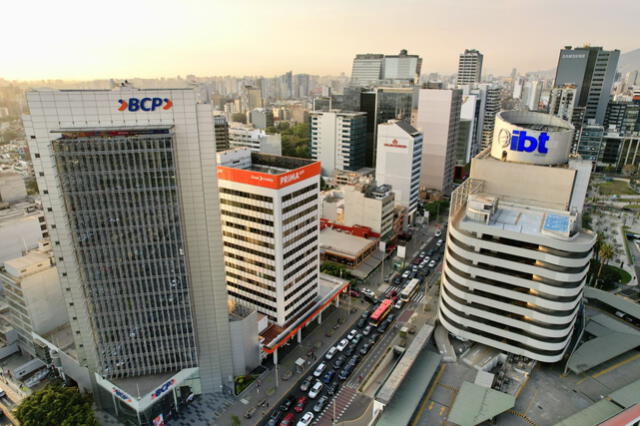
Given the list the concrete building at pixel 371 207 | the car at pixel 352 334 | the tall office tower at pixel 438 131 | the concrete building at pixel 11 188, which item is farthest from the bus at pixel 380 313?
the concrete building at pixel 11 188

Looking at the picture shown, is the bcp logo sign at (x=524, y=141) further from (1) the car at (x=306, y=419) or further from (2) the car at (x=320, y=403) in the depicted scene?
(1) the car at (x=306, y=419)

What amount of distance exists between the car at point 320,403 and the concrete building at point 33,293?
5057cm

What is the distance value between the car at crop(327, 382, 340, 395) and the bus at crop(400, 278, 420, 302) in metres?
32.4

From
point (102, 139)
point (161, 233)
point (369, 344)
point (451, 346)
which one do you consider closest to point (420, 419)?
point (451, 346)

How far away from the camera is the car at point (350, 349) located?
256 feet

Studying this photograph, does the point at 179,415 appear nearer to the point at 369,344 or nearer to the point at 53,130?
the point at 369,344

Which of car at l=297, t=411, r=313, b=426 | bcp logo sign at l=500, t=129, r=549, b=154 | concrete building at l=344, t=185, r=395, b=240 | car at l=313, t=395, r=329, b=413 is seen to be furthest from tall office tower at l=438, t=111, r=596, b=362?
concrete building at l=344, t=185, r=395, b=240

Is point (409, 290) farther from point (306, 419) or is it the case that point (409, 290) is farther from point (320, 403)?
point (306, 419)

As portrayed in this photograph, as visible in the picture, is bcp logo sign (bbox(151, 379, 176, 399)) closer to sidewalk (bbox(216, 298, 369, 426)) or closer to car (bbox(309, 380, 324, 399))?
sidewalk (bbox(216, 298, 369, 426))

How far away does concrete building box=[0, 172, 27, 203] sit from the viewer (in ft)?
389

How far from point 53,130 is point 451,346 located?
67.5 metres

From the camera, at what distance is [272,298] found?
74.3m

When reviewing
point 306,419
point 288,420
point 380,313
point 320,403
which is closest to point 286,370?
point 320,403

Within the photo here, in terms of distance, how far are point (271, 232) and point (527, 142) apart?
166 feet
